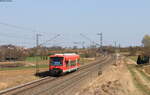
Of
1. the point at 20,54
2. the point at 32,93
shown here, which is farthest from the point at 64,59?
the point at 20,54

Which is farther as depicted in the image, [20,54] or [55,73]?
[20,54]

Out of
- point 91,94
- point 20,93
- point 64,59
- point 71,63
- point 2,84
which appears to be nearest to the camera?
point 91,94

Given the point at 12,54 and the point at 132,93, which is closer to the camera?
the point at 132,93

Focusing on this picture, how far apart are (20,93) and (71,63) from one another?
74.7 feet

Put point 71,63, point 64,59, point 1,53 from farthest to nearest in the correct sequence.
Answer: point 1,53
point 71,63
point 64,59

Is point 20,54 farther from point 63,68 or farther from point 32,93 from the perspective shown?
point 32,93

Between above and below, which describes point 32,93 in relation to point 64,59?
below

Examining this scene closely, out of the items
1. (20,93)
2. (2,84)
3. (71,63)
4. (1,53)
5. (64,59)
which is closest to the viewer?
(20,93)

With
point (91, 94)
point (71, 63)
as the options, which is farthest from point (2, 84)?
point (71, 63)

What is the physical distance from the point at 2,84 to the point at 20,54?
242 ft

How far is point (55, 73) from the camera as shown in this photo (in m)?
42.4

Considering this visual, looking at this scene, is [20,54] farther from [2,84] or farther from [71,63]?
[2,84]

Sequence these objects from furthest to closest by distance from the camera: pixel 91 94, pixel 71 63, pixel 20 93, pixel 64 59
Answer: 1. pixel 71 63
2. pixel 64 59
3. pixel 20 93
4. pixel 91 94

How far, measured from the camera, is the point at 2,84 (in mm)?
30031
